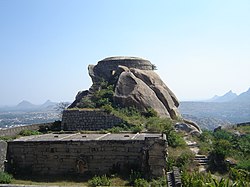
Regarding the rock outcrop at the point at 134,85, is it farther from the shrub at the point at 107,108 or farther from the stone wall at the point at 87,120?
the stone wall at the point at 87,120

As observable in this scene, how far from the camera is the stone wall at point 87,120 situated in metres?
24.8

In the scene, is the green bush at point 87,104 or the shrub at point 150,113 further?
the green bush at point 87,104

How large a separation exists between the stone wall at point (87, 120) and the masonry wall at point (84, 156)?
25.2 feet

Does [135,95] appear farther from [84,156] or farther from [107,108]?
[84,156]

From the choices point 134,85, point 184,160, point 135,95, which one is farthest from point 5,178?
point 134,85

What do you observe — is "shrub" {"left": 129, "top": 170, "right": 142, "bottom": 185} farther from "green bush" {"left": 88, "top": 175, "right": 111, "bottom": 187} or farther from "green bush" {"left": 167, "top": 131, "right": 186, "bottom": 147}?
"green bush" {"left": 167, "top": 131, "right": 186, "bottom": 147}

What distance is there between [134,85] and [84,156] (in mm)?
12369

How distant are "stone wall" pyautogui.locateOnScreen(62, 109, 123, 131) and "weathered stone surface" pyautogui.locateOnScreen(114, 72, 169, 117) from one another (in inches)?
105

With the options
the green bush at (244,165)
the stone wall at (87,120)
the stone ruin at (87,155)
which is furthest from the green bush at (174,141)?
the stone wall at (87,120)

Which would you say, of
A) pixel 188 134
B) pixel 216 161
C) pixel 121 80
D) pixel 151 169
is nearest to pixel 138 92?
pixel 121 80

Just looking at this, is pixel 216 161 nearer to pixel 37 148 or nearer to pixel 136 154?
pixel 136 154

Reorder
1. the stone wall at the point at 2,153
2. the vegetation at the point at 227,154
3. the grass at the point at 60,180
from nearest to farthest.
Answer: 1. the grass at the point at 60,180
2. the stone wall at the point at 2,153
3. the vegetation at the point at 227,154

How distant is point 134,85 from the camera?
2830 cm

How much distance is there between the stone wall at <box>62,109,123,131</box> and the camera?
2475 centimetres
